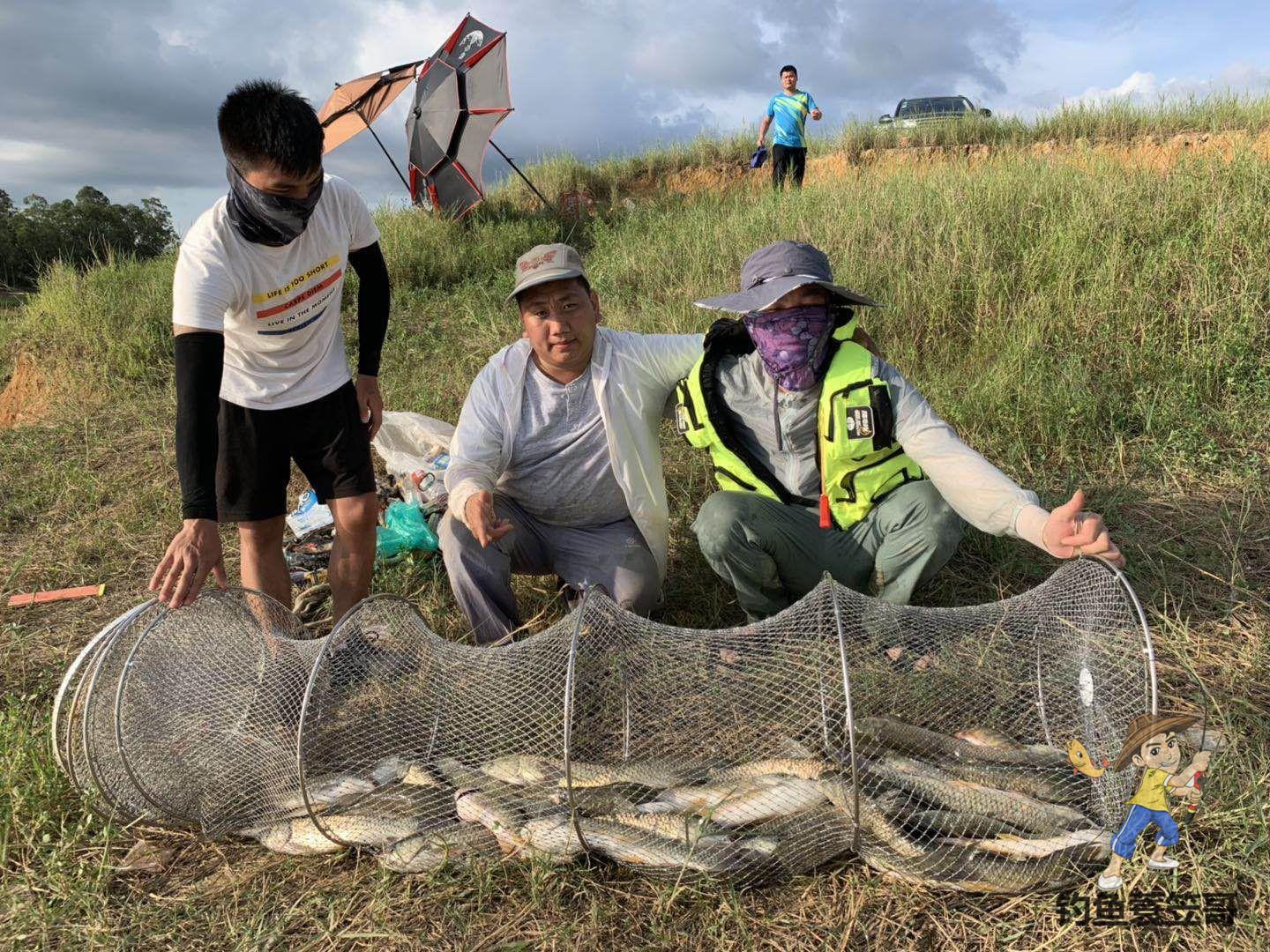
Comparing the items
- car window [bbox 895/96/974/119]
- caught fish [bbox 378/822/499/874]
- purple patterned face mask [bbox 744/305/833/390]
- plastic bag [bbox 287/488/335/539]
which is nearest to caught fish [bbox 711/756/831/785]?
caught fish [bbox 378/822/499/874]

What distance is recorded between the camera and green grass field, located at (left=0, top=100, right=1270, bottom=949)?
80.8 inches

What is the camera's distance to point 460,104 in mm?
9602

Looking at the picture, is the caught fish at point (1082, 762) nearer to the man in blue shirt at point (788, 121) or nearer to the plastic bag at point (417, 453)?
the plastic bag at point (417, 453)

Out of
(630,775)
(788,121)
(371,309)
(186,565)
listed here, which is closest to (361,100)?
(788,121)

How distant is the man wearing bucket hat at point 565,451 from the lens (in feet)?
9.82

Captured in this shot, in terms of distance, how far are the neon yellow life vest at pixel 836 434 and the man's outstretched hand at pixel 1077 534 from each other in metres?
0.72

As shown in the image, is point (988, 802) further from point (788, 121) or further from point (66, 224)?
point (66, 224)

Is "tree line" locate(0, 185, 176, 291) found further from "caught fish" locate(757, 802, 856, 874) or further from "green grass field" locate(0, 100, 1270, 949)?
"caught fish" locate(757, 802, 856, 874)

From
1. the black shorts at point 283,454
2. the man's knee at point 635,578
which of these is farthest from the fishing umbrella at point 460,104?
the man's knee at point 635,578

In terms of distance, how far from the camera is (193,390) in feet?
7.99

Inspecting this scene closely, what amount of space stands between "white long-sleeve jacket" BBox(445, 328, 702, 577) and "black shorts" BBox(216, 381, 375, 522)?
0.44m

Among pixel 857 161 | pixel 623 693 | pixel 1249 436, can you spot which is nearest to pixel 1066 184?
pixel 1249 436

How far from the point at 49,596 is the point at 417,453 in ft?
6.56

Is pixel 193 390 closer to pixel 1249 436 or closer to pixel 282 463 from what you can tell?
pixel 282 463
